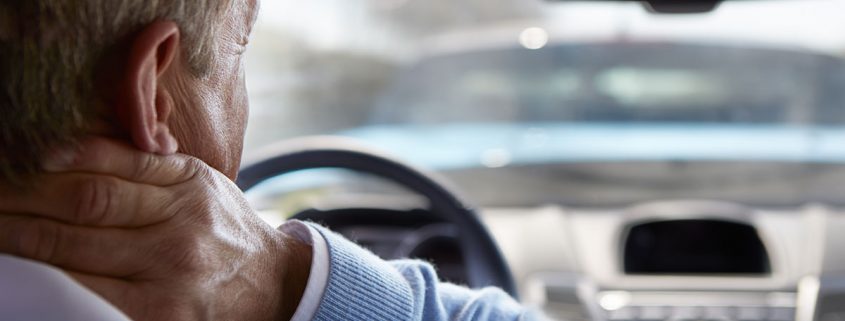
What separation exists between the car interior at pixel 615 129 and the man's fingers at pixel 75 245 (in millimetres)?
2216

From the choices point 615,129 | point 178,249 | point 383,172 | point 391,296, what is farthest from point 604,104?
point 178,249

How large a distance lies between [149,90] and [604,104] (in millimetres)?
3180

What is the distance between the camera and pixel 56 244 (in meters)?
0.92

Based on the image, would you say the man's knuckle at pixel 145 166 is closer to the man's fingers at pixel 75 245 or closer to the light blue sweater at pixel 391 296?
the man's fingers at pixel 75 245

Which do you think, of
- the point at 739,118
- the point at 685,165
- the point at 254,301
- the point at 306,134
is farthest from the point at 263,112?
the point at 254,301

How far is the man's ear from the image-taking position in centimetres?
91

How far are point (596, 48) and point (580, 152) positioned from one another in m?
0.34

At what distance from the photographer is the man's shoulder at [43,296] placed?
0.85 meters

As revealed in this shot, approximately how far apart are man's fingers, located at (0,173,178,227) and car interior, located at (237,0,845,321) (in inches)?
87.6

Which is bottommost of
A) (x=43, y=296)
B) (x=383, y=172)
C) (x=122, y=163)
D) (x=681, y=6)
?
(x=43, y=296)

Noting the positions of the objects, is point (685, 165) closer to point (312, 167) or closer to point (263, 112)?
point (263, 112)

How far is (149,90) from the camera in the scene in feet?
3.06

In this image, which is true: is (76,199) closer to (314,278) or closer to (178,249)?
(178,249)

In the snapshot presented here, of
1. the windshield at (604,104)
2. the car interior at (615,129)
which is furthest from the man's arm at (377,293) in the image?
the windshield at (604,104)
